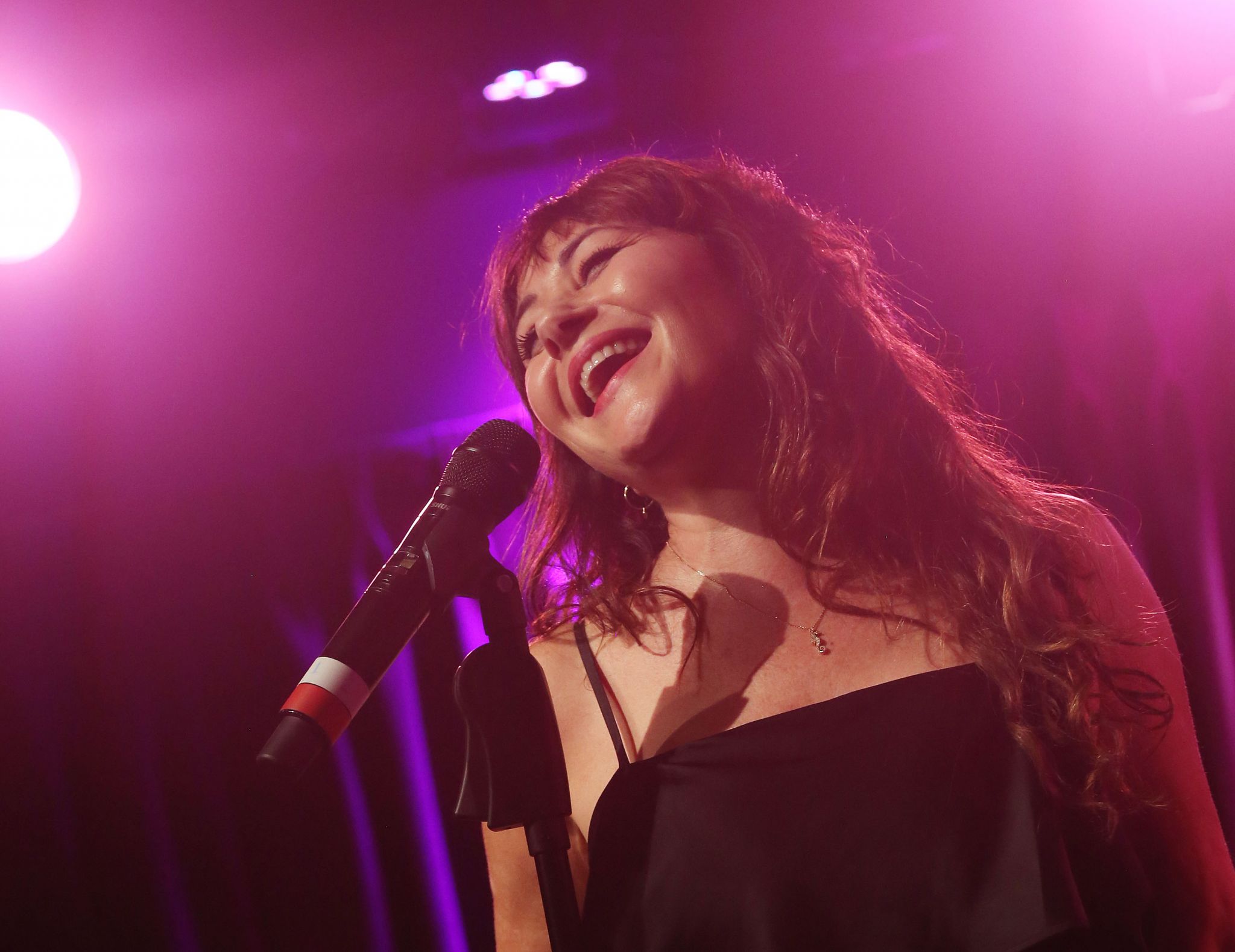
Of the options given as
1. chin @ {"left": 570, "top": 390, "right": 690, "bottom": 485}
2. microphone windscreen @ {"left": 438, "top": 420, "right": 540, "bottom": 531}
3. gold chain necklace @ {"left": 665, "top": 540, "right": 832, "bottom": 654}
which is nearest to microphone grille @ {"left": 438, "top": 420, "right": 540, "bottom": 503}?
microphone windscreen @ {"left": 438, "top": 420, "right": 540, "bottom": 531}

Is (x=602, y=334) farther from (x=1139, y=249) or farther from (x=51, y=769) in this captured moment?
(x=51, y=769)

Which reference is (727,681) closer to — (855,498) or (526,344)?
(855,498)

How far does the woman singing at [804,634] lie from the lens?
1235mm

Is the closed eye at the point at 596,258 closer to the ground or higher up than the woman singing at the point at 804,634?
higher up

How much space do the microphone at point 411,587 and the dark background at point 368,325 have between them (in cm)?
129

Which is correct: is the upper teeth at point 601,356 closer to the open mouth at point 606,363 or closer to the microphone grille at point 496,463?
the open mouth at point 606,363

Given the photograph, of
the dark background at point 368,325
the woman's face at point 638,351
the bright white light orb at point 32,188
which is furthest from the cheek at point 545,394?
the bright white light orb at point 32,188

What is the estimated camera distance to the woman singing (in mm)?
1235

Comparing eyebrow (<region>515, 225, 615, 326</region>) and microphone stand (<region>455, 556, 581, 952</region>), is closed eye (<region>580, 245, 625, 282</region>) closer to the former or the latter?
eyebrow (<region>515, 225, 615, 326</region>)

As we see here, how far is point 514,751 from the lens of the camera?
0.97 metres

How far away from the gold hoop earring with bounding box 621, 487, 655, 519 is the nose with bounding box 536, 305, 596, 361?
1.16 feet

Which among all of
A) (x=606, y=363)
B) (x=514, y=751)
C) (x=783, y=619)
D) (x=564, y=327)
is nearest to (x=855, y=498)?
(x=783, y=619)

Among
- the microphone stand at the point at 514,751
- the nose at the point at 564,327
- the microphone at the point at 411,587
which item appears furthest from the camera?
the nose at the point at 564,327

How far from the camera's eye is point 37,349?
2135 mm
